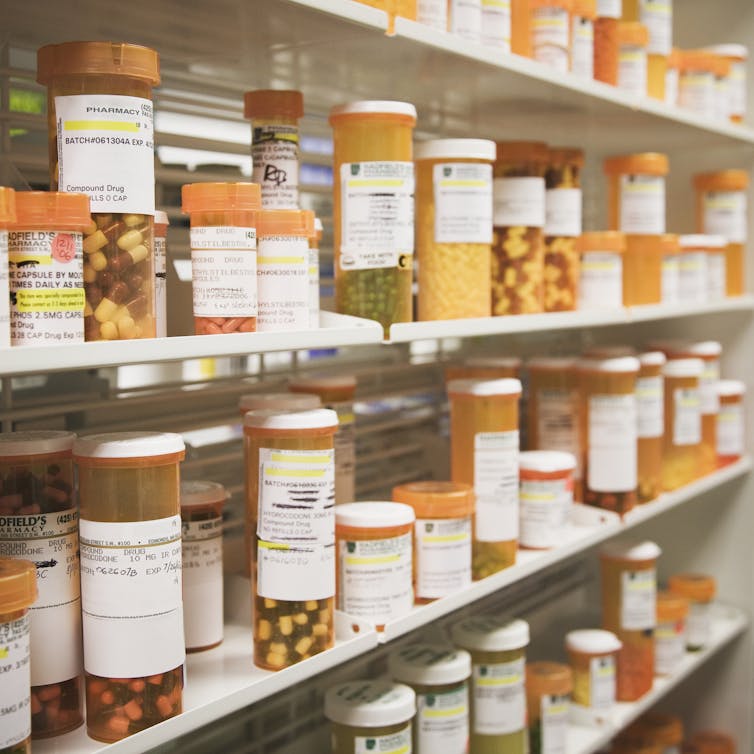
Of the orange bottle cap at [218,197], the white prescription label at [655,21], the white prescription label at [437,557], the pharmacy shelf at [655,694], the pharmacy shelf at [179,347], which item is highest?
the white prescription label at [655,21]

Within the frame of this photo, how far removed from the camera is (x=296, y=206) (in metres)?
1.46

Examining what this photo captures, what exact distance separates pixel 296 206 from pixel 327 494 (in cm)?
43

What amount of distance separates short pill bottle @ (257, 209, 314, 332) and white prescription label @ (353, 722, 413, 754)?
2.22 ft

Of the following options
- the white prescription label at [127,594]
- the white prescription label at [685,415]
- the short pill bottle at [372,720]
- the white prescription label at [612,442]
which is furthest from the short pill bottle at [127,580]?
the white prescription label at [685,415]

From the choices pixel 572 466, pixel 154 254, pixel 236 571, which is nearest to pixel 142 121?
pixel 154 254

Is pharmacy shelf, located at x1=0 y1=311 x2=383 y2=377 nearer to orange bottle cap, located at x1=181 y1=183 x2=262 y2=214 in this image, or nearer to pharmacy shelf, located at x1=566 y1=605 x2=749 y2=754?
orange bottle cap, located at x1=181 y1=183 x2=262 y2=214

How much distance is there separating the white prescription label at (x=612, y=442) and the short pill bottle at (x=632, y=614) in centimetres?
29

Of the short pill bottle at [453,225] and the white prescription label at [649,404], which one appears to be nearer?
the short pill bottle at [453,225]

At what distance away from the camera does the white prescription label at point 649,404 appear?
220 centimetres

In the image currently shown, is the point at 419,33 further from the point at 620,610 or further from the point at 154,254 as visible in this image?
the point at 620,610

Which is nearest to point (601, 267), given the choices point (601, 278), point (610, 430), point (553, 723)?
point (601, 278)

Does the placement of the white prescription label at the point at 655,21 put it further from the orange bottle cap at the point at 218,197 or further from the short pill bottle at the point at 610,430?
the orange bottle cap at the point at 218,197

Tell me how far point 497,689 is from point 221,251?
3.38 feet

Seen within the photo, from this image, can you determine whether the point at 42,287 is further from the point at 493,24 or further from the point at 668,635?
the point at 668,635
